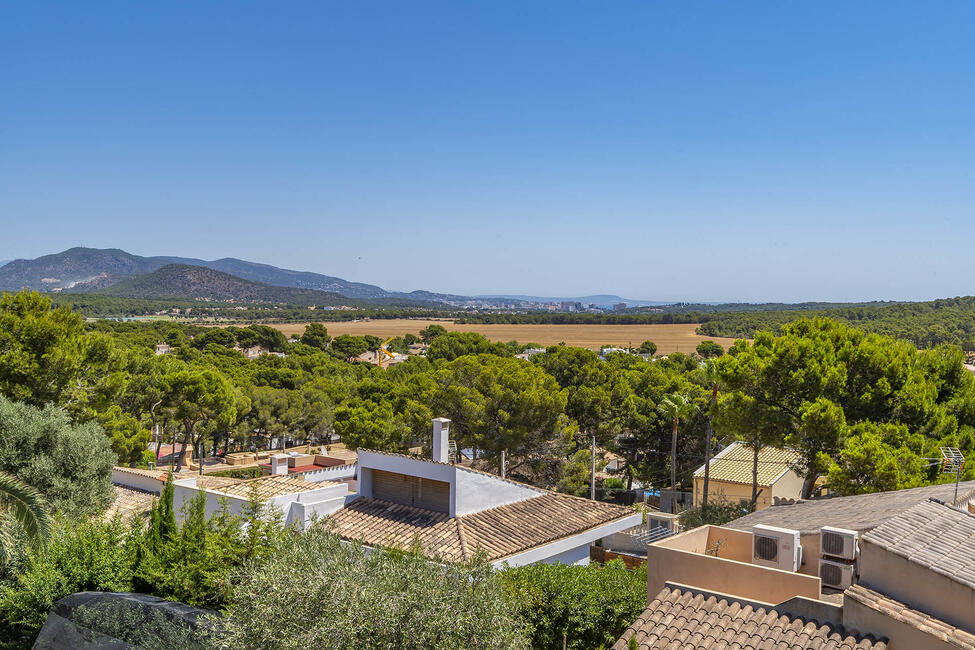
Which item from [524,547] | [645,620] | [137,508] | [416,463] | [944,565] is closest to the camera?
[944,565]

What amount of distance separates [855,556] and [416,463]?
8961 millimetres

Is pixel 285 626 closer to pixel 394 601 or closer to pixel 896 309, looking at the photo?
pixel 394 601

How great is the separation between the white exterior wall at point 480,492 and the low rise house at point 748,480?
34.4ft

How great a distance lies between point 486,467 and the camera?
95.9 feet

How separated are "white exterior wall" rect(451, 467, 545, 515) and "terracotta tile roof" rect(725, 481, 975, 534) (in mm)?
5278

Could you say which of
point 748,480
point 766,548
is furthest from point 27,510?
point 748,480

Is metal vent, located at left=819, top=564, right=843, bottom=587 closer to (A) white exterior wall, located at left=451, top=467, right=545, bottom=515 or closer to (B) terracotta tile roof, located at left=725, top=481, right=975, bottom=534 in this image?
(B) terracotta tile roof, located at left=725, top=481, right=975, bottom=534

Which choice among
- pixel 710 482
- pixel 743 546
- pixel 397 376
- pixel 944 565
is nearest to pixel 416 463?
pixel 743 546

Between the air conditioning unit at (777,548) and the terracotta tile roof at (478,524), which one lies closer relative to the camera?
the air conditioning unit at (777,548)

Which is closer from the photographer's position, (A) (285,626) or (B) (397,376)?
(A) (285,626)

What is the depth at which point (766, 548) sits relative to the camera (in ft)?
27.5

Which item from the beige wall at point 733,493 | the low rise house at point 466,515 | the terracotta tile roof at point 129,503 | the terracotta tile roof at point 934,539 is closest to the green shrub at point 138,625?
the low rise house at point 466,515

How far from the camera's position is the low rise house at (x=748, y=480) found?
23.0 meters

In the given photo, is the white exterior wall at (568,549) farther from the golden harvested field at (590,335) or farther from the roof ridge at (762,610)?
the golden harvested field at (590,335)
